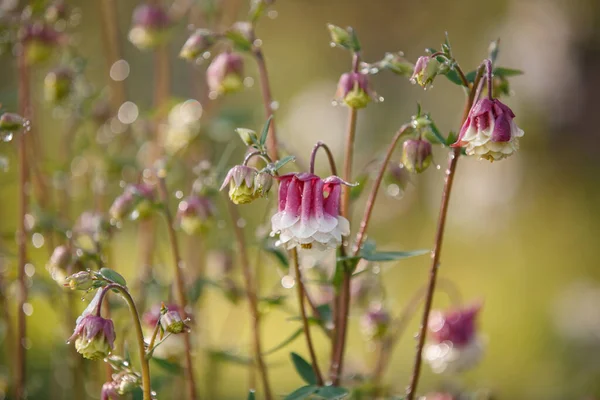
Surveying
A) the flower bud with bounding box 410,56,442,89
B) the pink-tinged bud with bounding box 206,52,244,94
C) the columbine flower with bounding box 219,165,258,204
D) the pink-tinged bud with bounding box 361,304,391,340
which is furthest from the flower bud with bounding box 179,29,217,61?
the pink-tinged bud with bounding box 361,304,391,340

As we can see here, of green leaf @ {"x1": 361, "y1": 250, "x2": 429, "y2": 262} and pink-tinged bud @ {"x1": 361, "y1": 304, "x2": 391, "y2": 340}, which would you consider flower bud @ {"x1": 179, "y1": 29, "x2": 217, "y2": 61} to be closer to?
green leaf @ {"x1": 361, "y1": 250, "x2": 429, "y2": 262}

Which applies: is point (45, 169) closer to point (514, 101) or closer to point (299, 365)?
point (299, 365)

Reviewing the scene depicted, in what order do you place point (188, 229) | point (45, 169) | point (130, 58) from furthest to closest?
point (130, 58) → point (45, 169) → point (188, 229)

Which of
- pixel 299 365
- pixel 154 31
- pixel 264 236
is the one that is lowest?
pixel 299 365

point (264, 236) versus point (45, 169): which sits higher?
point (45, 169)

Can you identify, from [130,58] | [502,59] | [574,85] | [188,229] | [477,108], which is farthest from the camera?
[130,58]

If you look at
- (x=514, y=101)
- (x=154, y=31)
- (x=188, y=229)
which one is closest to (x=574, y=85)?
(x=514, y=101)

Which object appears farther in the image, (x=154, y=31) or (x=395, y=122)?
(x=395, y=122)
